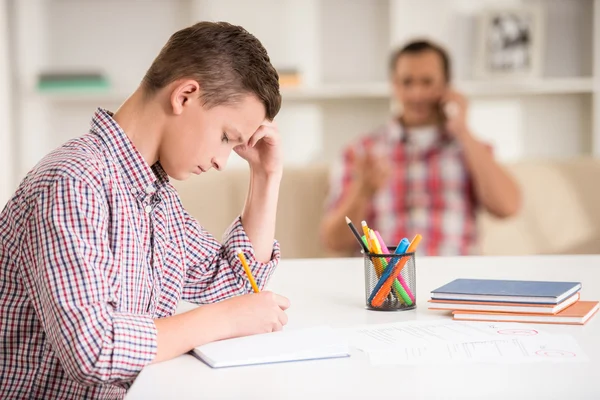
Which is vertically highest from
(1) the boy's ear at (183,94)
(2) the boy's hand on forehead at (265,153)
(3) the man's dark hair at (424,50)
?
(3) the man's dark hair at (424,50)

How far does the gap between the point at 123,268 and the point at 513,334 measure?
496 millimetres

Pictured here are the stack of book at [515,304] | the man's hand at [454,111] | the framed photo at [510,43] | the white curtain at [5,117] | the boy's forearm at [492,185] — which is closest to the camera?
the stack of book at [515,304]

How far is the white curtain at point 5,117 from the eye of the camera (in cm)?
351

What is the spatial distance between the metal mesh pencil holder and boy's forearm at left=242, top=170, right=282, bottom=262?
239mm

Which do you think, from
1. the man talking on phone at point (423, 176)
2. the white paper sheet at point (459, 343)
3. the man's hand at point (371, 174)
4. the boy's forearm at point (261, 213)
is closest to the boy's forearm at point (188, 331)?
the white paper sheet at point (459, 343)

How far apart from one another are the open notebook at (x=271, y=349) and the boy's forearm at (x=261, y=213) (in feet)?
1.24

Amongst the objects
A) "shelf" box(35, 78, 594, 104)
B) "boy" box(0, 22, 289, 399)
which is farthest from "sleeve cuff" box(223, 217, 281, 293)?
"shelf" box(35, 78, 594, 104)

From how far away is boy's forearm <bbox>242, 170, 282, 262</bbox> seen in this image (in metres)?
1.34

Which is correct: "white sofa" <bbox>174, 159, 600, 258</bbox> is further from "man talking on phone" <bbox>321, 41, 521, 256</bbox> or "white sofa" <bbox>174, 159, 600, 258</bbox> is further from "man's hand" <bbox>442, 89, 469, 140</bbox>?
"man's hand" <bbox>442, 89, 469, 140</bbox>

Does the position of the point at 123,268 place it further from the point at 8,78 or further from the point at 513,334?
the point at 8,78

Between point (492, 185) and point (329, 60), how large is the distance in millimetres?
1294

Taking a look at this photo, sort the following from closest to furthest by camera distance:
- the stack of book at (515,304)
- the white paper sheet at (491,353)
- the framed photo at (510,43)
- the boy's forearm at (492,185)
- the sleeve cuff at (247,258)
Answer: the white paper sheet at (491,353) < the stack of book at (515,304) < the sleeve cuff at (247,258) < the boy's forearm at (492,185) < the framed photo at (510,43)

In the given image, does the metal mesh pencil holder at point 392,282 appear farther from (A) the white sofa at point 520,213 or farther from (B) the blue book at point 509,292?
(A) the white sofa at point 520,213

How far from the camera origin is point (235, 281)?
1302mm
